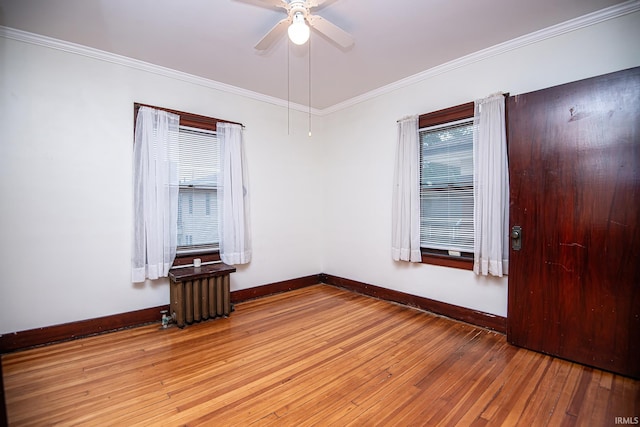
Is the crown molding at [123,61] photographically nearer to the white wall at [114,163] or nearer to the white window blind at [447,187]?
the white wall at [114,163]

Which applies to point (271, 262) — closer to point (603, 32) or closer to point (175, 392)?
point (175, 392)

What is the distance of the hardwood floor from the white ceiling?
281cm

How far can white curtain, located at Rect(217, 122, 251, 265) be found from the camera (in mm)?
3850

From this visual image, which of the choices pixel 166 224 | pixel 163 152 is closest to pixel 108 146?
pixel 163 152

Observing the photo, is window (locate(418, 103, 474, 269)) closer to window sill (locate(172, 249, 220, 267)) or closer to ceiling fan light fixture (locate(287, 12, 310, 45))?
ceiling fan light fixture (locate(287, 12, 310, 45))

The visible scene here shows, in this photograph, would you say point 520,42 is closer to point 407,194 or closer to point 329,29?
point 407,194

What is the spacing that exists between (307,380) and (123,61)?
12.3 ft

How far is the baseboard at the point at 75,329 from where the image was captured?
2.67 metres

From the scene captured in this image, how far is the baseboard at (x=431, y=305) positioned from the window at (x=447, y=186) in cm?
51

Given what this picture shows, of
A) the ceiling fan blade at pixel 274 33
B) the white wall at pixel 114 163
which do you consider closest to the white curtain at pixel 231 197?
the white wall at pixel 114 163

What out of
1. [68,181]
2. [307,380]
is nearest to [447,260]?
[307,380]

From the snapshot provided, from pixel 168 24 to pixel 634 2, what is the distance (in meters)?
3.91
